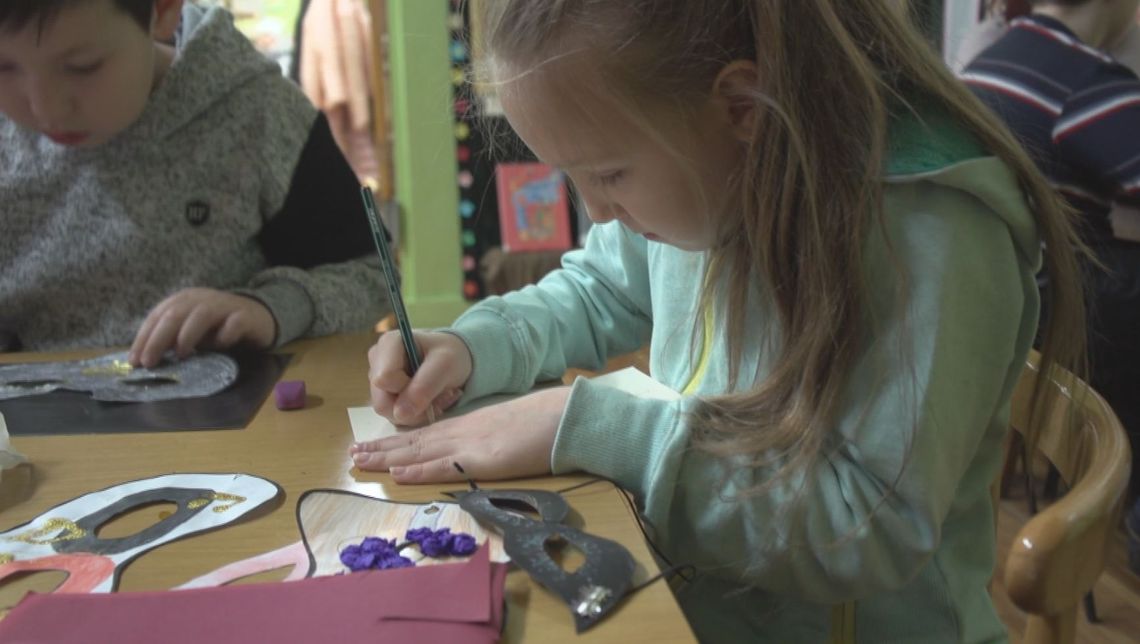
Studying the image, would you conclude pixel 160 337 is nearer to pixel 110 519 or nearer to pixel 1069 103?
pixel 110 519

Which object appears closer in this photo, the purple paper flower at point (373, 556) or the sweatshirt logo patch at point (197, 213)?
the purple paper flower at point (373, 556)

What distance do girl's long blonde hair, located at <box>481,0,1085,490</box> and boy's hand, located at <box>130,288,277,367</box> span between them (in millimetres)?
442

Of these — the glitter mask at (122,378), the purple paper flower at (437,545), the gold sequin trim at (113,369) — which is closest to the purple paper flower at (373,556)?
the purple paper flower at (437,545)

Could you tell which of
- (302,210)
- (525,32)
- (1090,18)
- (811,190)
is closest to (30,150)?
(302,210)

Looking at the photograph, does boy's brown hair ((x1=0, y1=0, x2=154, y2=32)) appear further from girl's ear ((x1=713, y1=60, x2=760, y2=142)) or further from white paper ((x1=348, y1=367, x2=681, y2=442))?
girl's ear ((x1=713, y1=60, x2=760, y2=142))

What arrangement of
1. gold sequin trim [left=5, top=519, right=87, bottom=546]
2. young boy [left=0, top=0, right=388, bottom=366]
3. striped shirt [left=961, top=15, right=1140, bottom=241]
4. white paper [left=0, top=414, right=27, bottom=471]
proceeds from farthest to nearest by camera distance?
striped shirt [left=961, top=15, right=1140, bottom=241], young boy [left=0, top=0, right=388, bottom=366], white paper [left=0, top=414, right=27, bottom=471], gold sequin trim [left=5, top=519, right=87, bottom=546]

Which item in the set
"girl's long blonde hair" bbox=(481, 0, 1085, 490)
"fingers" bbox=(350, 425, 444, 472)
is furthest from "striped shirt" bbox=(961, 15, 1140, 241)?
"fingers" bbox=(350, 425, 444, 472)

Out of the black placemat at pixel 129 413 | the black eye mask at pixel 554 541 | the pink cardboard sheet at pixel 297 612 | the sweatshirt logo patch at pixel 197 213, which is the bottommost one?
the black placemat at pixel 129 413

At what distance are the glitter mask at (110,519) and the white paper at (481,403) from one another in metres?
0.11

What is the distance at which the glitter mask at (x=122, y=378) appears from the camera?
0.84 m

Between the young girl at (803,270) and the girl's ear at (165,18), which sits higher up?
the girl's ear at (165,18)

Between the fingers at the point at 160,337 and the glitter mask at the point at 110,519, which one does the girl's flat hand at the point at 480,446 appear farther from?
the fingers at the point at 160,337

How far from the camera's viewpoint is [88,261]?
1084 mm

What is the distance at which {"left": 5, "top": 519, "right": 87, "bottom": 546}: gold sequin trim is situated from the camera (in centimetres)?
56
